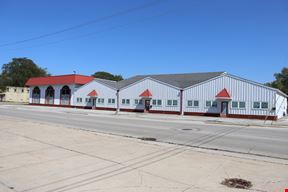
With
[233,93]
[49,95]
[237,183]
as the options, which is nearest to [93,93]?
[49,95]

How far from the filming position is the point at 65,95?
61.8 meters

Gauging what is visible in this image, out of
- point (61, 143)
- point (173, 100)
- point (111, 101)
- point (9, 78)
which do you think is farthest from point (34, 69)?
point (61, 143)

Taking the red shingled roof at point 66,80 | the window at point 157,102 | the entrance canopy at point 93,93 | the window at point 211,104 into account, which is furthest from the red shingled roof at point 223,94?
the red shingled roof at point 66,80

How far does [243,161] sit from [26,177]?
248 inches

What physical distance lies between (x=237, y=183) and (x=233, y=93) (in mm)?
31165

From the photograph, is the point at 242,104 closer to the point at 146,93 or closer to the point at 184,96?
the point at 184,96

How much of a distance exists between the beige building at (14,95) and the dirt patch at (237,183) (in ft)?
343

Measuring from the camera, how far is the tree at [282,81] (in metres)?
69.9

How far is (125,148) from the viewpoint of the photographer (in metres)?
10.8

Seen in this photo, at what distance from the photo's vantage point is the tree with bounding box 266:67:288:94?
69938mm

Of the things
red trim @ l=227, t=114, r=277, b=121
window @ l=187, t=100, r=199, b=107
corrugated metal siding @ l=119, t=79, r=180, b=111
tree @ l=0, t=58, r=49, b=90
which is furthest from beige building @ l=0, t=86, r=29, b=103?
red trim @ l=227, t=114, r=277, b=121

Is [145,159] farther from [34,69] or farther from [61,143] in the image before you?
[34,69]

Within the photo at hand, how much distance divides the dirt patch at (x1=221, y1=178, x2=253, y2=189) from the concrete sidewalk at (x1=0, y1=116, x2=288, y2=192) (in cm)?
15

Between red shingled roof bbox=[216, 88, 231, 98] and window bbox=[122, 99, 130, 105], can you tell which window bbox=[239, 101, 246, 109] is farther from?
window bbox=[122, 99, 130, 105]
